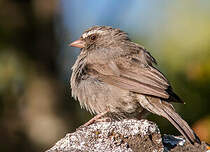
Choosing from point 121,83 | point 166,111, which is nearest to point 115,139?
point 166,111

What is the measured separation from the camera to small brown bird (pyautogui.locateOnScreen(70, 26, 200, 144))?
7.32 metres

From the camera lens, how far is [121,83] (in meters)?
7.74

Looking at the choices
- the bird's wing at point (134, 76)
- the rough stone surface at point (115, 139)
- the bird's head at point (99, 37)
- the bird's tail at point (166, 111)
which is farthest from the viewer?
the bird's head at point (99, 37)

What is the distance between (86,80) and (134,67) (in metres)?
0.75

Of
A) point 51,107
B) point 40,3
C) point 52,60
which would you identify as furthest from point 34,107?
point 40,3

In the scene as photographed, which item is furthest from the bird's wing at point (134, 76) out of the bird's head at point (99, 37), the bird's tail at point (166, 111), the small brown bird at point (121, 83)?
the bird's head at point (99, 37)

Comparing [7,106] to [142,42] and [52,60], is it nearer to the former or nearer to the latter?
[52,60]

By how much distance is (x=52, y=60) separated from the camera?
A: 1267 cm

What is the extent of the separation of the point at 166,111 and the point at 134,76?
0.87 meters

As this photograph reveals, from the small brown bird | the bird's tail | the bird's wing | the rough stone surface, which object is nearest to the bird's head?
the small brown bird

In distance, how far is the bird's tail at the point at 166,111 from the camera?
259 inches

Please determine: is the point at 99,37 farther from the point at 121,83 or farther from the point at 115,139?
the point at 115,139

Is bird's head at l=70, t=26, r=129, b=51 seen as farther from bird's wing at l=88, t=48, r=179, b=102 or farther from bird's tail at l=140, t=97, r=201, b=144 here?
bird's tail at l=140, t=97, r=201, b=144

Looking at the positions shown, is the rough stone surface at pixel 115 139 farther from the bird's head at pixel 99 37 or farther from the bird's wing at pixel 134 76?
the bird's head at pixel 99 37
